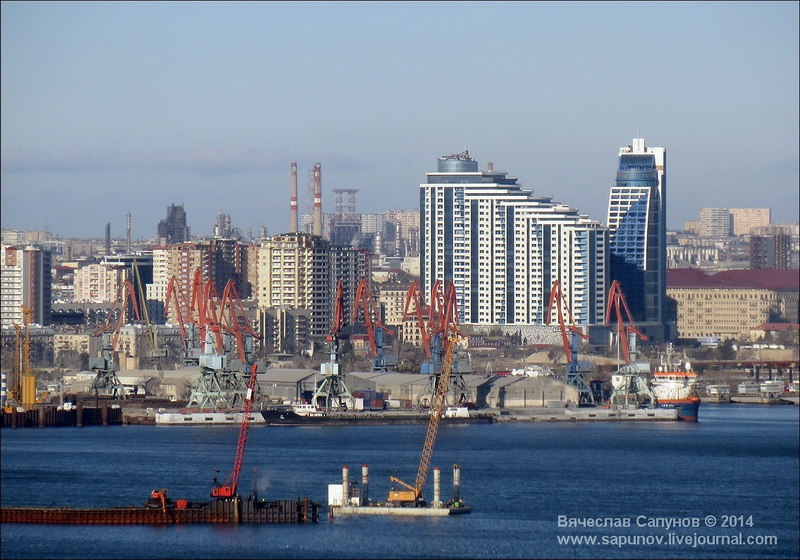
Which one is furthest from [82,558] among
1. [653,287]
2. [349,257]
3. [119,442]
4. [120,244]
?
[120,244]

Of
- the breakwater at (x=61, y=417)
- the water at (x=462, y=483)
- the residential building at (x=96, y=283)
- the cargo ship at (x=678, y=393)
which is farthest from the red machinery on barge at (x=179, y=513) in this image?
the residential building at (x=96, y=283)

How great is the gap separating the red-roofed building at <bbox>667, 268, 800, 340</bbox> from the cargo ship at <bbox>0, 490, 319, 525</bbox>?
5027 cm

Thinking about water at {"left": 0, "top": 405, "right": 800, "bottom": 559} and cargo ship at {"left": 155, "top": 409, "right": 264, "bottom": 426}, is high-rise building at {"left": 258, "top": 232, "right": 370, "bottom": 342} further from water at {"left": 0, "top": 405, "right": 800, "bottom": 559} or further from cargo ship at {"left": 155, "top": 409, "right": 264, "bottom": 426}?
water at {"left": 0, "top": 405, "right": 800, "bottom": 559}

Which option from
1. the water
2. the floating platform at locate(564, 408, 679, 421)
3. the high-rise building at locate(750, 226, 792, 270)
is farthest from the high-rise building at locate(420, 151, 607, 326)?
the water

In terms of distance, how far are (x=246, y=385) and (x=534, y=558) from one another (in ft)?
73.2

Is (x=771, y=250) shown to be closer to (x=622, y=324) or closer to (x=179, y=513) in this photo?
(x=622, y=324)

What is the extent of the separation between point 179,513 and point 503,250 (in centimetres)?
4813

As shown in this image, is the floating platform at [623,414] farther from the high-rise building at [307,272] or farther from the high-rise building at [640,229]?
the high-rise building at [640,229]

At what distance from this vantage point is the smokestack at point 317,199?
282ft

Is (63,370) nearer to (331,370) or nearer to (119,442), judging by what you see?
(331,370)

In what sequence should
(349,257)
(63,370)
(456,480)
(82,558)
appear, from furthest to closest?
(349,257), (63,370), (456,480), (82,558)

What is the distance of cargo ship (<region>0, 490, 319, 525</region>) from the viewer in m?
23.0

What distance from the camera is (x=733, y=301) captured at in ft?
246

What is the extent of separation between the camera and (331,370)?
143ft
